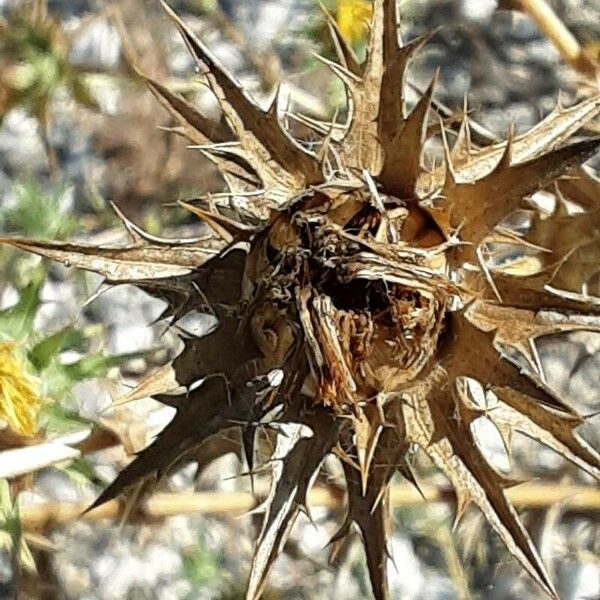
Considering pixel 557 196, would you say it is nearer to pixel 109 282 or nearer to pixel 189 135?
pixel 189 135

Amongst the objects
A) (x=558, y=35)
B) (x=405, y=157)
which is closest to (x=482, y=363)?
(x=405, y=157)

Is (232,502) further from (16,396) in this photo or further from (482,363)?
(482,363)

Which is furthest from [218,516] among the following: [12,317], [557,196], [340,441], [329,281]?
[329,281]

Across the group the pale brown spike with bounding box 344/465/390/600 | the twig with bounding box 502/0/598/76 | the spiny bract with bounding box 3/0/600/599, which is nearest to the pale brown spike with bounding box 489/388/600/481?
the spiny bract with bounding box 3/0/600/599

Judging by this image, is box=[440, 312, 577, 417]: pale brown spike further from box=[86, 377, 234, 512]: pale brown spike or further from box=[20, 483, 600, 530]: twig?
box=[20, 483, 600, 530]: twig

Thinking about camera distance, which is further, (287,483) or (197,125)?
(197,125)

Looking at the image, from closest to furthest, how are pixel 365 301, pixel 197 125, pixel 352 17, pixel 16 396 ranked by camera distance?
1. pixel 365 301
2. pixel 197 125
3. pixel 16 396
4. pixel 352 17
